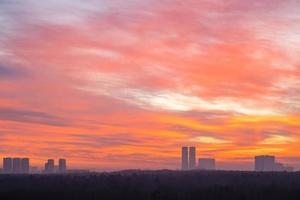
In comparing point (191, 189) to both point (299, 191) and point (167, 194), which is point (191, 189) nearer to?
point (167, 194)

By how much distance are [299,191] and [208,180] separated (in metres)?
36.3

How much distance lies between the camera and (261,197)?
10638cm

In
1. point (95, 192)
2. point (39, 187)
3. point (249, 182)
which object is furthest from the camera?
point (249, 182)

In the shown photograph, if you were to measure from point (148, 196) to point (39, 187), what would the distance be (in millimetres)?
29512

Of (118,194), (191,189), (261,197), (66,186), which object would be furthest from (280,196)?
(66,186)

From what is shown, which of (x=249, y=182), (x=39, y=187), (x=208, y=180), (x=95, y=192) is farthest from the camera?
(x=208, y=180)

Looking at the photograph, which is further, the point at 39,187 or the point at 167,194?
the point at 39,187

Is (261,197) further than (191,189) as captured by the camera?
No

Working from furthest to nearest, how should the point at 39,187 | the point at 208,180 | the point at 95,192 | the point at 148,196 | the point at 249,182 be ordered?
the point at 208,180 → the point at 249,182 → the point at 39,187 → the point at 95,192 → the point at 148,196

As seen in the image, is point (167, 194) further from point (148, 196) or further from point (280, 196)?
point (280, 196)

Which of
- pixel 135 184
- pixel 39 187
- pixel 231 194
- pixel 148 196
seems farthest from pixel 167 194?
pixel 39 187

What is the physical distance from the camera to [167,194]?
351ft

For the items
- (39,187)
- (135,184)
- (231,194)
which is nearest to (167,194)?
(231,194)

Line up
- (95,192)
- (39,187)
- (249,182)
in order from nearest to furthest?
(95,192) < (39,187) < (249,182)
